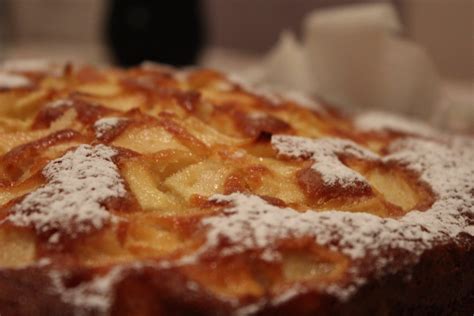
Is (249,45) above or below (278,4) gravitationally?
below

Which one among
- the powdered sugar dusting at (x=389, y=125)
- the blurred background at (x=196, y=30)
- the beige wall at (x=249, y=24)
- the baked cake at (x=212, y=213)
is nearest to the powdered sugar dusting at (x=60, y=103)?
the baked cake at (x=212, y=213)

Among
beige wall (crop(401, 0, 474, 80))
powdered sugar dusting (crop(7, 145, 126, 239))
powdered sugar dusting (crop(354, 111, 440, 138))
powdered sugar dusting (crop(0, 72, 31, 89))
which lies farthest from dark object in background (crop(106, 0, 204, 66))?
powdered sugar dusting (crop(7, 145, 126, 239))

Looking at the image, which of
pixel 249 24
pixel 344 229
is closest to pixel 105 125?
pixel 344 229

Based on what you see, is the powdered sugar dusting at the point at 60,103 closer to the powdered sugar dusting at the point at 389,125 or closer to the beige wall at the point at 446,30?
the powdered sugar dusting at the point at 389,125

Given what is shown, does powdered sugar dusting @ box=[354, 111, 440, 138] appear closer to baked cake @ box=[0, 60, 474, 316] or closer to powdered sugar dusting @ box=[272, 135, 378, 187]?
baked cake @ box=[0, 60, 474, 316]

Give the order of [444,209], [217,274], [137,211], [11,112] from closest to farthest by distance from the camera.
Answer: [217,274]
[137,211]
[444,209]
[11,112]

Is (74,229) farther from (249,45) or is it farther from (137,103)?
(249,45)

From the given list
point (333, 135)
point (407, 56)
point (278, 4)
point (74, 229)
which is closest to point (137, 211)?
point (74, 229)
